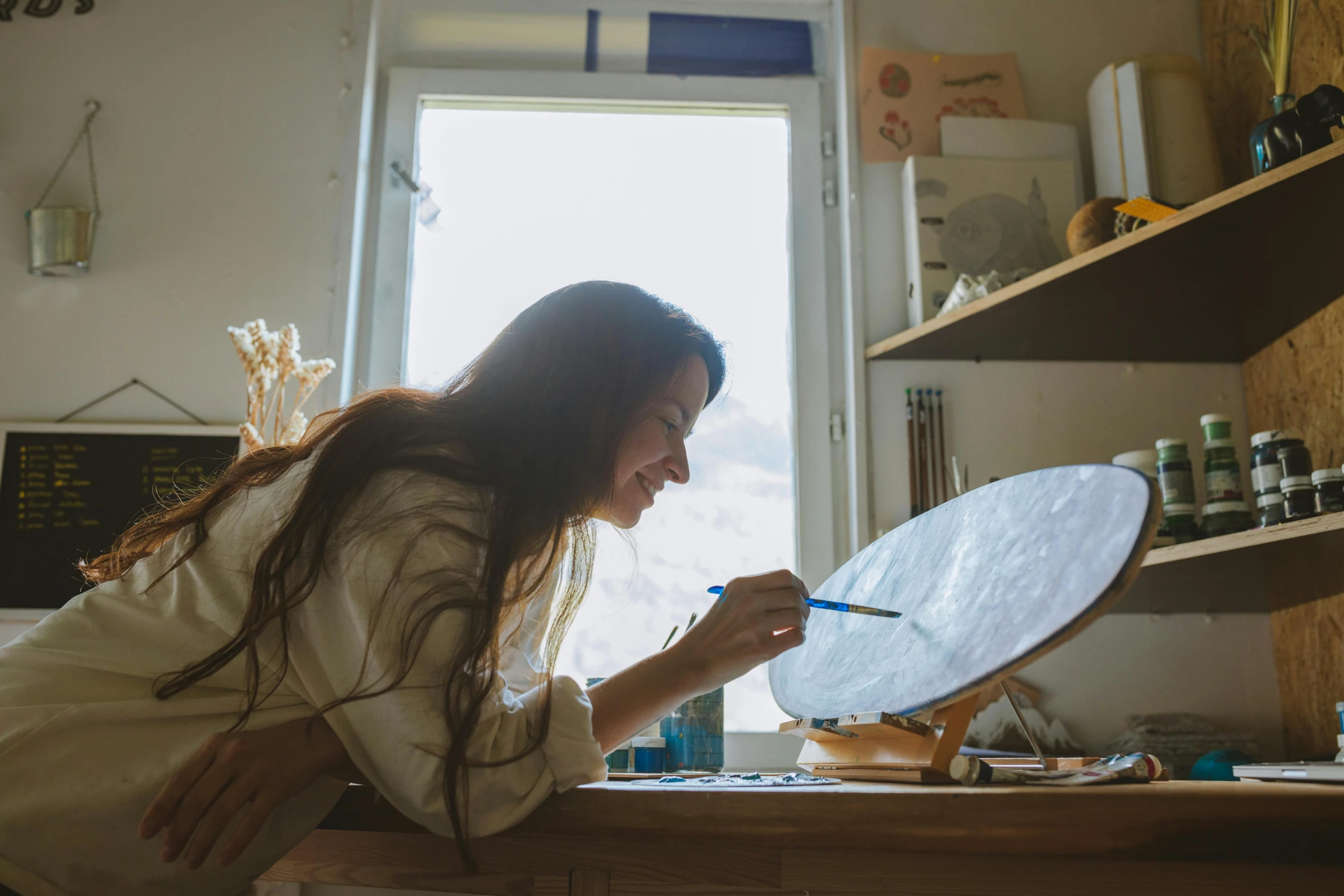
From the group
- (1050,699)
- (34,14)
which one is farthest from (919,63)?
(34,14)

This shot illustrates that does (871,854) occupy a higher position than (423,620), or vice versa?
(423,620)

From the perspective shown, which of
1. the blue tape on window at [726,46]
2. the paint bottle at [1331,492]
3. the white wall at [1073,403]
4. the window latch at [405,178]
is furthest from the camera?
the blue tape on window at [726,46]

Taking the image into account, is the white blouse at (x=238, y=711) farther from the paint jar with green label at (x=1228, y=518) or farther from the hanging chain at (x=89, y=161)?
the hanging chain at (x=89, y=161)

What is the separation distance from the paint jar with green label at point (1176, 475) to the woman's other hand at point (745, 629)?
99cm

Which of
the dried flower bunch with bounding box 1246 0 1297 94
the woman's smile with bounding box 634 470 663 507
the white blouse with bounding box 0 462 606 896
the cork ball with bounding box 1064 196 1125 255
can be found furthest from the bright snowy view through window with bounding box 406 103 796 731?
the white blouse with bounding box 0 462 606 896

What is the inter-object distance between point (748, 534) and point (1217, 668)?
961mm

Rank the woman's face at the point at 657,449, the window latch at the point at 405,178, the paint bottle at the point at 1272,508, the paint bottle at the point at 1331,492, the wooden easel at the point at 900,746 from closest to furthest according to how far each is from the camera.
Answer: the wooden easel at the point at 900,746, the woman's face at the point at 657,449, the paint bottle at the point at 1331,492, the paint bottle at the point at 1272,508, the window latch at the point at 405,178

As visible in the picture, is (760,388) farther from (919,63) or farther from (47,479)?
(47,479)

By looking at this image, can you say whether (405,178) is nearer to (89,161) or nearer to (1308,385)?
(89,161)

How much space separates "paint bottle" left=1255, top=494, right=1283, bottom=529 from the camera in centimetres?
157

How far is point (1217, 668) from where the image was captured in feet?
6.57

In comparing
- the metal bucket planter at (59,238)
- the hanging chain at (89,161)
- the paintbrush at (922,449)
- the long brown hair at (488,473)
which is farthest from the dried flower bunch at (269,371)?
the paintbrush at (922,449)

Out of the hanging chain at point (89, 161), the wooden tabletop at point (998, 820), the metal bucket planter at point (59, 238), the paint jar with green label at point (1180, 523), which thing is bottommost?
the wooden tabletop at point (998, 820)

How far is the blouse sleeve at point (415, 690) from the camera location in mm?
814
